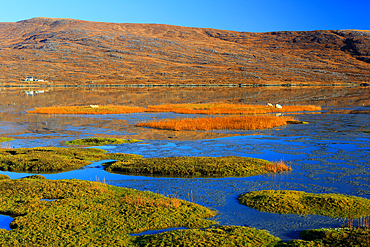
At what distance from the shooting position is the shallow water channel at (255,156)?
38.5ft

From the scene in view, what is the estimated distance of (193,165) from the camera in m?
17.7

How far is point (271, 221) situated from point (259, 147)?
1319 centimetres

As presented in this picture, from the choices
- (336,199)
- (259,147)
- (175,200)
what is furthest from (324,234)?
(259,147)

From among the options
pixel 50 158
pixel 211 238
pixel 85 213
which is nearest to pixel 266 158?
pixel 50 158

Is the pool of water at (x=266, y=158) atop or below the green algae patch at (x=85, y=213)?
below

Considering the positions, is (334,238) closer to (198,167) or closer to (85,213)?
(85,213)

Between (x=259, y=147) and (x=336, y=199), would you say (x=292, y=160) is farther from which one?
(x=336, y=199)

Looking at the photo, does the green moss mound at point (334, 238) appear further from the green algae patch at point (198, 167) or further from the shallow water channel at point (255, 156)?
the green algae patch at point (198, 167)

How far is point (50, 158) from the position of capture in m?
19.3

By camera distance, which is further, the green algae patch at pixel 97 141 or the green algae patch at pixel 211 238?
the green algae patch at pixel 97 141

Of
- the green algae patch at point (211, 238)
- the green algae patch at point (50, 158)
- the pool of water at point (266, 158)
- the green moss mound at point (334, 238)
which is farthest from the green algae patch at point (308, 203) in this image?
the green algae patch at point (50, 158)

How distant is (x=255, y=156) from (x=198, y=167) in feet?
15.7

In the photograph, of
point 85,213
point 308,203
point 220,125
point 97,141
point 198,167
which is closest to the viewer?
point 85,213

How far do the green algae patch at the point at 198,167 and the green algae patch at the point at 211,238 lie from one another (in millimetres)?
6914
